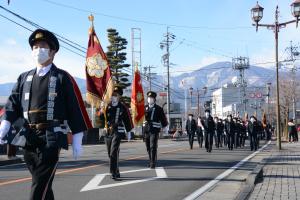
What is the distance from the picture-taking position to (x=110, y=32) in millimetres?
52688

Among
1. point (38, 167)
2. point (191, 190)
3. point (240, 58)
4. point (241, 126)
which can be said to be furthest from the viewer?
point (240, 58)

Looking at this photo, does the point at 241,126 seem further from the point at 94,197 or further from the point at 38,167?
the point at 38,167

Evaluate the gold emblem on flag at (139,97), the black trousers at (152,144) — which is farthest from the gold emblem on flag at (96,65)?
the gold emblem on flag at (139,97)

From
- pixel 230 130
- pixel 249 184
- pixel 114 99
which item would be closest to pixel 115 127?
pixel 114 99

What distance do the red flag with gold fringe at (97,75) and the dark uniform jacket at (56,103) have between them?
18.4 feet

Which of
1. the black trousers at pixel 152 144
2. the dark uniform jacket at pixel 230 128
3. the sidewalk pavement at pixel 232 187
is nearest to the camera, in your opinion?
the sidewalk pavement at pixel 232 187

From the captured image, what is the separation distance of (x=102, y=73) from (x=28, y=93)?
22.0ft

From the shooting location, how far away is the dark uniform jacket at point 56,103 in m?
4.74

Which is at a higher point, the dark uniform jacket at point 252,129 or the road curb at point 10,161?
the dark uniform jacket at point 252,129

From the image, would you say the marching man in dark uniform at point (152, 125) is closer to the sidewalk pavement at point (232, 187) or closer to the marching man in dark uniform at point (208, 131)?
the sidewalk pavement at point (232, 187)

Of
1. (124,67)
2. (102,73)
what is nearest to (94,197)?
(102,73)

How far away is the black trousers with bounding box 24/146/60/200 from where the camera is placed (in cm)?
460

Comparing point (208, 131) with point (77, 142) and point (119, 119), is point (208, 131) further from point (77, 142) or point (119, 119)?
point (77, 142)

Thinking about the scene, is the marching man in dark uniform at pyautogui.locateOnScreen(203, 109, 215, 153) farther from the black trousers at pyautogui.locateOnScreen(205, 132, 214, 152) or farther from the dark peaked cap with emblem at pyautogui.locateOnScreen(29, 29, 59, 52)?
the dark peaked cap with emblem at pyautogui.locateOnScreen(29, 29, 59, 52)
